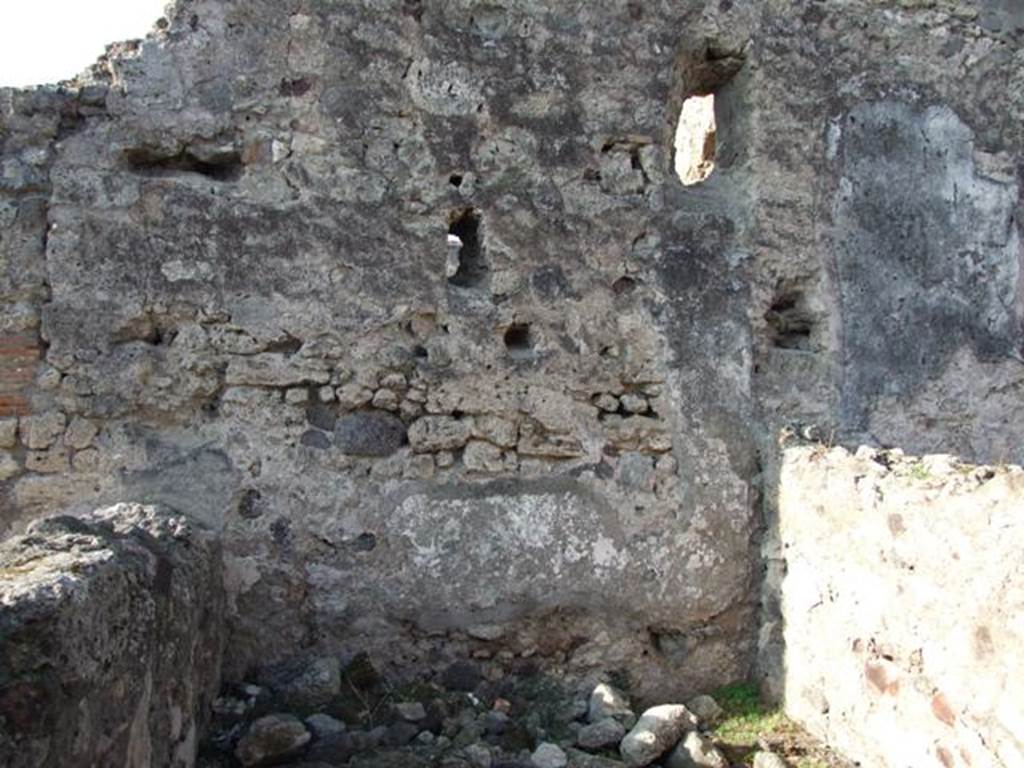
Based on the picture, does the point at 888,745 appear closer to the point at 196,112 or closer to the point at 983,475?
the point at 983,475

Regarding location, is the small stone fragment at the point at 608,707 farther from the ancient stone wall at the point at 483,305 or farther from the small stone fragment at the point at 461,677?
the small stone fragment at the point at 461,677

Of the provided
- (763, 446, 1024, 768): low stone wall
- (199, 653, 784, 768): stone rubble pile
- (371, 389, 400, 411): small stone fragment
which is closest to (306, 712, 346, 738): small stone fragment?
(199, 653, 784, 768): stone rubble pile

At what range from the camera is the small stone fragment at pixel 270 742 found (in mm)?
3371

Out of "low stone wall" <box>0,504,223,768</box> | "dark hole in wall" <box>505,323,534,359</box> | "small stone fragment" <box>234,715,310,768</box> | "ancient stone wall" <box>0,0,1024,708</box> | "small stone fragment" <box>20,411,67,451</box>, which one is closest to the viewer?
"low stone wall" <box>0,504,223,768</box>

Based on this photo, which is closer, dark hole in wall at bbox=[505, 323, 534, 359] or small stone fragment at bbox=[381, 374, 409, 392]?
small stone fragment at bbox=[381, 374, 409, 392]

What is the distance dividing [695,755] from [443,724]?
0.93m

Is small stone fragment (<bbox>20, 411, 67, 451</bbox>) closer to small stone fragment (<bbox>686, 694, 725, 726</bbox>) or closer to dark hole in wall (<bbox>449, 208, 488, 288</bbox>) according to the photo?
dark hole in wall (<bbox>449, 208, 488, 288</bbox>)

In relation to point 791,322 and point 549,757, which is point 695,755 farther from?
point 791,322

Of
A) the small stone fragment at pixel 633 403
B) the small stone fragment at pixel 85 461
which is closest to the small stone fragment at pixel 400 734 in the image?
the small stone fragment at pixel 85 461

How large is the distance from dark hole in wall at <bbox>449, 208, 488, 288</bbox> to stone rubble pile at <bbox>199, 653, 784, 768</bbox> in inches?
65.1

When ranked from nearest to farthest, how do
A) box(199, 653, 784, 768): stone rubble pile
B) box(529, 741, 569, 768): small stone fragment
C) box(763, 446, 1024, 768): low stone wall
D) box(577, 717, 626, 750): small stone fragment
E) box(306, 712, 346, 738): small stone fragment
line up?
box(763, 446, 1024, 768): low stone wall
box(199, 653, 784, 768): stone rubble pile
box(306, 712, 346, 738): small stone fragment
box(529, 741, 569, 768): small stone fragment
box(577, 717, 626, 750): small stone fragment

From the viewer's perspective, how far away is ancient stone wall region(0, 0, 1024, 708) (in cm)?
420

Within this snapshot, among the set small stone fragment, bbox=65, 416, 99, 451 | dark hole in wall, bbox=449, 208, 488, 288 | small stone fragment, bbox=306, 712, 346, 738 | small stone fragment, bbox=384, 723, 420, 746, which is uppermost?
dark hole in wall, bbox=449, 208, 488, 288

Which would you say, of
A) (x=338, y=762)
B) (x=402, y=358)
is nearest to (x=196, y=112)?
(x=402, y=358)
